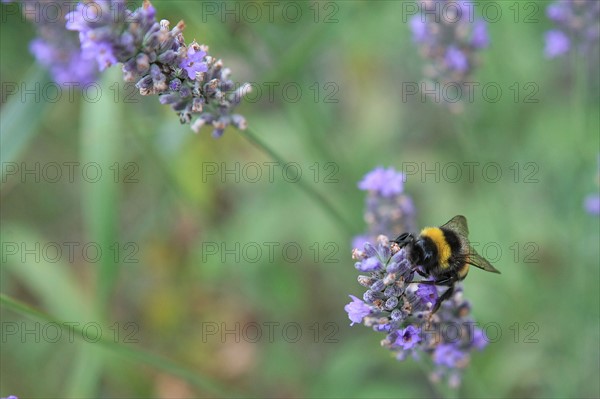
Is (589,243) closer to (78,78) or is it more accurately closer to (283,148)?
(283,148)

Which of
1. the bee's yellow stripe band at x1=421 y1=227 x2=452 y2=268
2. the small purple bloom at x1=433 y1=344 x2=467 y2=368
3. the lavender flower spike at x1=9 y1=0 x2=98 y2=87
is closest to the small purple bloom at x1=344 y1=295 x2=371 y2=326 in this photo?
the bee's yellow stripe band at x1=421 y1=227 x2=452 y2=268

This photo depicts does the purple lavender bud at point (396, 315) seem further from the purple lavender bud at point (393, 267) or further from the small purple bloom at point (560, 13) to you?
the small purple bloom at point (560, 13)

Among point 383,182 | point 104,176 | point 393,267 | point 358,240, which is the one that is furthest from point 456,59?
point 104,176

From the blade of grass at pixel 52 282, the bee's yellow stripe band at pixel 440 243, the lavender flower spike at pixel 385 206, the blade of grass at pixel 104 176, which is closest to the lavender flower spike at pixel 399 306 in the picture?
the bee's yellow stripe band at pixel 440 243

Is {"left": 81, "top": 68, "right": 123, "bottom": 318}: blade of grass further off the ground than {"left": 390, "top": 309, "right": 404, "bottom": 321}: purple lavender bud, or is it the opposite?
{"left": 81, "top": 68, "right": 123, "bottom": 318}: blade of grass

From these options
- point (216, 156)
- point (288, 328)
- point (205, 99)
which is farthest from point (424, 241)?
point (216, 156)

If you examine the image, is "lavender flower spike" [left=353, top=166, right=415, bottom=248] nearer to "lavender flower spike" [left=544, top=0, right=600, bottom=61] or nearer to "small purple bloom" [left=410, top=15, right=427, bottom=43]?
"small purple bloom" [left=410, top=15, right=427, bottom=43]

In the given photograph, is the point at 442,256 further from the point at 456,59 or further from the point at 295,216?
the point at 295,216
